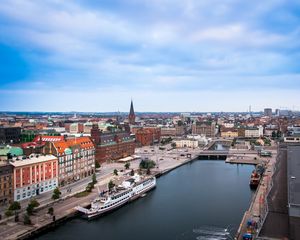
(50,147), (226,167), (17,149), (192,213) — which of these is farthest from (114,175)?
(226,167)

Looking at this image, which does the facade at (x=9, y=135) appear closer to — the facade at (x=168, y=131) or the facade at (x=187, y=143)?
the facade at (x=187, y=143)

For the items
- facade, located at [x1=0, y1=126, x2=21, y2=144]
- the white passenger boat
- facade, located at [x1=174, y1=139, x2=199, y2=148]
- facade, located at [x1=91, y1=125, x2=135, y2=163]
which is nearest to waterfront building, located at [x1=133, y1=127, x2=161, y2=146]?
facade, located at [x1=174, y1=139, x2=199, y2=148]

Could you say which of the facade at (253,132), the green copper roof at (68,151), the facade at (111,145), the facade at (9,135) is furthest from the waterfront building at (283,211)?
the facade at (253,132)

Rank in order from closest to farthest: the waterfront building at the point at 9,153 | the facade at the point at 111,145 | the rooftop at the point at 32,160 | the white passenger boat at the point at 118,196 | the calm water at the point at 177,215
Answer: the calm water at the point at 177,215 < the white passenger boat at the point at 118,196 < the rooftop at the point at 32,160 < the waterfront building at the point at 9,153 < the facade at the point at 111,145

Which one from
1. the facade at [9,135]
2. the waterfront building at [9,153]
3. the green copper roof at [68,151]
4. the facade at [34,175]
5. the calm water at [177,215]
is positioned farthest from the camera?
the facade at [9,135]

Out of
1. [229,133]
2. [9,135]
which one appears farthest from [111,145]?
[229,133]

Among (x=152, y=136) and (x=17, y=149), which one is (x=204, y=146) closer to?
(x=152, y=136)

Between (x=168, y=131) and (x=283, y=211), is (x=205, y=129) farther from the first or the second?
(x=283, y=211)

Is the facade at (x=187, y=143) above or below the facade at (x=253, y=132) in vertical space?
below

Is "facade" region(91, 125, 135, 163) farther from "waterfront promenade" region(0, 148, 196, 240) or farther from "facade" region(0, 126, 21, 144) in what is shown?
"facade" region(0, 126, 21, 144)
